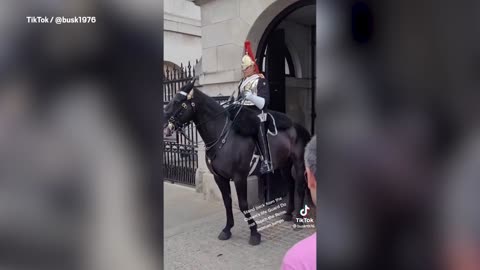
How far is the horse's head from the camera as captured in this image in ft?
7.85

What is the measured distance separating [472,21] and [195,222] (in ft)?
10.3

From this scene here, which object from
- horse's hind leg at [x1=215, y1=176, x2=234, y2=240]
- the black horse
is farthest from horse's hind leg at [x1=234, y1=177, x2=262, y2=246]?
horse's hind leg at [x1=215, y1=176, x2=234, y2=240]

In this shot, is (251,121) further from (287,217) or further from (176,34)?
(176,34)

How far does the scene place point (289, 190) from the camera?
3.23 m

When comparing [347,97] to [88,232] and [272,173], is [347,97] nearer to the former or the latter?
[88,232]

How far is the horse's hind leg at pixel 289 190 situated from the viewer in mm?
2740

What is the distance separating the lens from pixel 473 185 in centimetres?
52

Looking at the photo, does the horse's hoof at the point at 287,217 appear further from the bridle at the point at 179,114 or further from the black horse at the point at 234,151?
the bridle at the point at 179,114

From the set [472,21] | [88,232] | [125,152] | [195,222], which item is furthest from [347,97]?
[195,222]

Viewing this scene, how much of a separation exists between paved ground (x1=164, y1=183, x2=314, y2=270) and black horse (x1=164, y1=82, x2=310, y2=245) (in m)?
0.12

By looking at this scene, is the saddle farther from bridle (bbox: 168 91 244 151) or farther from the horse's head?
the horse's head

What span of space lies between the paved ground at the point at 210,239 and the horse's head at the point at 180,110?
45 cm

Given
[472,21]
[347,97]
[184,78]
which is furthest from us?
[184,78]

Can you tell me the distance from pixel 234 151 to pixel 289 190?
0.64 meters
